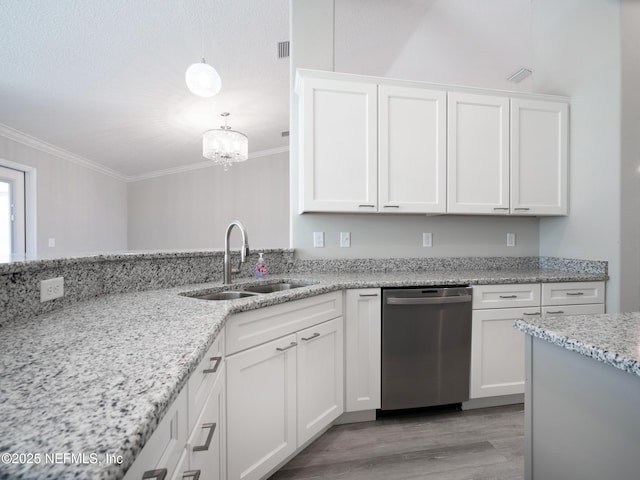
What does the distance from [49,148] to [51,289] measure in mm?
4596

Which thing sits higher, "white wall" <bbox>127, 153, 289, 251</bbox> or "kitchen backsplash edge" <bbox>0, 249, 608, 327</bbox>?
"white wall" <bbox>127, 153, 289, 251</bbox>

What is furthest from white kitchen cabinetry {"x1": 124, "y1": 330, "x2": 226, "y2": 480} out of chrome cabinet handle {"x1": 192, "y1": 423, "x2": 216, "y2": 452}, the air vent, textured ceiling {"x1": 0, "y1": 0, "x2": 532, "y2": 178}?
the air vent

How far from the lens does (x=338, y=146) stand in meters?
2.08

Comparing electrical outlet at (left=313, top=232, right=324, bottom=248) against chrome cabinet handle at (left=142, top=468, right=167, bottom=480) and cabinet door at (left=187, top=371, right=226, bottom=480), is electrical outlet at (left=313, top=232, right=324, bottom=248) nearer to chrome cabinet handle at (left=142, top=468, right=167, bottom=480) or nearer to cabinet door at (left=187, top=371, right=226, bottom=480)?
cabinet door at (left=187, top=371, right=226, bottom=480)

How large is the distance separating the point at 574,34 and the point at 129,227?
7.70 m

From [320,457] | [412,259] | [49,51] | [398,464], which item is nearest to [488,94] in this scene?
[412,259]

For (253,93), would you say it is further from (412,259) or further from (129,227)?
(129,227)

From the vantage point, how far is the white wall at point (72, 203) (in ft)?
13.6

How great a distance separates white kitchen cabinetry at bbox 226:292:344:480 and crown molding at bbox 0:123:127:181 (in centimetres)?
451

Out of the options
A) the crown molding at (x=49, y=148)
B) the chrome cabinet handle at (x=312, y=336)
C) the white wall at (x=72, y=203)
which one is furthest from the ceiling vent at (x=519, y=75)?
the crown molding at (x=49, y=148)

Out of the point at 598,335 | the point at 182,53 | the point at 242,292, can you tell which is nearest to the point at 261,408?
the point at 242,292

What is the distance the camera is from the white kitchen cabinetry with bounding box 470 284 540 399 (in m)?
1.96

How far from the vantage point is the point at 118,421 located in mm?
410

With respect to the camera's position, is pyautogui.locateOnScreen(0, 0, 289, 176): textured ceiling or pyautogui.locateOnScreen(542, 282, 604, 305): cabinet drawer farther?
pyautogui.locateOnScreen(0, 0, 289, 176): textured ceiling
